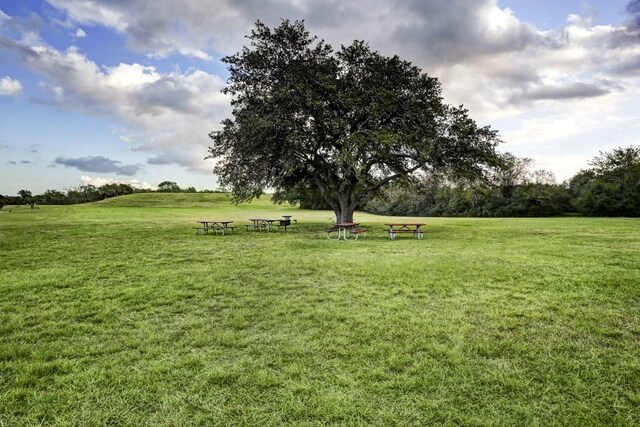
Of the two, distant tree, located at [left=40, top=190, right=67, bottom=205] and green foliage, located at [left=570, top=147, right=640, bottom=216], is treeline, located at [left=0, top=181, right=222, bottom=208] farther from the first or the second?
green foliage, located at [left=570, top=147, right=640, bottom=216]

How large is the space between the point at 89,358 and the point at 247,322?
237cm

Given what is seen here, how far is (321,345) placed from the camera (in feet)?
17.3

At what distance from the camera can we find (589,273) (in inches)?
391

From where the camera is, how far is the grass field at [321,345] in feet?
12.2

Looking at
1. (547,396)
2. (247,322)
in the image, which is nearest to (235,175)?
(247,322)

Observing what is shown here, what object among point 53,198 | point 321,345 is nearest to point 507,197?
point 321,345

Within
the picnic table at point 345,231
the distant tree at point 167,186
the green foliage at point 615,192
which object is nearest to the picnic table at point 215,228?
the picnic table at point 345,231

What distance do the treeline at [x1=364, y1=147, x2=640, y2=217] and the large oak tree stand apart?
76.2 feet

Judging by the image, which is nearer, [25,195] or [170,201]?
[170,201]

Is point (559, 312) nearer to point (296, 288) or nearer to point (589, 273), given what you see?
point (589, 273)

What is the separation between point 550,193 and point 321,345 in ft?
196

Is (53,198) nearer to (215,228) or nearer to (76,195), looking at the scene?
(76,195)

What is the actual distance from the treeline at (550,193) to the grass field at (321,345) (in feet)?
127

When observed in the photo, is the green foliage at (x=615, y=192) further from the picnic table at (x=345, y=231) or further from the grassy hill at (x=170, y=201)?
the grassy hill at (x=170, y=201)
